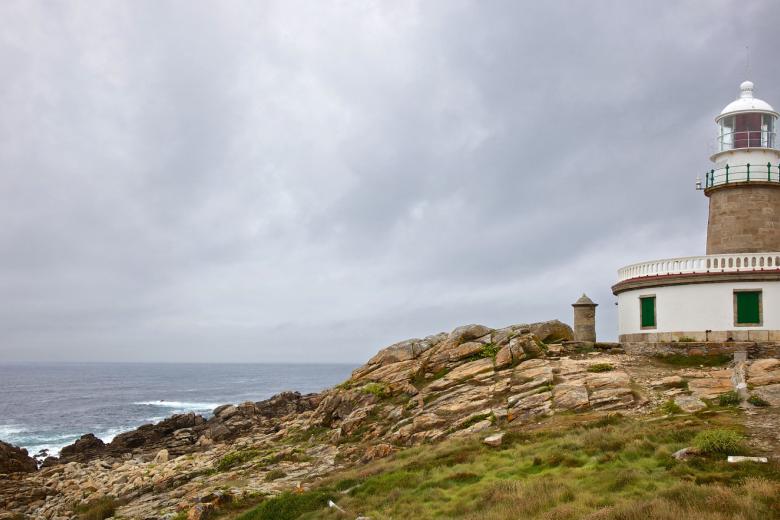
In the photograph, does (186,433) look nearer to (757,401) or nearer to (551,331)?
(551,331)

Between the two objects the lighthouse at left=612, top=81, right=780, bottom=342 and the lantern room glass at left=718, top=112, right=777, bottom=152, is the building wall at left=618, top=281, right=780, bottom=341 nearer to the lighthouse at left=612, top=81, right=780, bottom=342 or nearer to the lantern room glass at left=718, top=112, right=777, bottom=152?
the lighthouse at left=612, top=81, right=780, bottom=342

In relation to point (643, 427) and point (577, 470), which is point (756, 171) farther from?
point (577, 470)

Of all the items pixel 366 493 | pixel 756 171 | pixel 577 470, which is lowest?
pixel 366 493

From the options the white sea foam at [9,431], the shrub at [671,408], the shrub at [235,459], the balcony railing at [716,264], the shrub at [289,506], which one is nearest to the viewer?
the shrub at [289,506]

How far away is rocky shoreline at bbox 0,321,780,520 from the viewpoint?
62.8 feet

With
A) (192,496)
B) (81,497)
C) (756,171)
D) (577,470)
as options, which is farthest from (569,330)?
(81,497)

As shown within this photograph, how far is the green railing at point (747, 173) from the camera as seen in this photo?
2797cm

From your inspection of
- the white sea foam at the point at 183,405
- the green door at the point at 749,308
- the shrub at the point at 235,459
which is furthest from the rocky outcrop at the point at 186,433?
the white sea foam at the point at 183,405

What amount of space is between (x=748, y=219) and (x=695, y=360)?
29.3ft

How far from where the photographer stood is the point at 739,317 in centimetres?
2512

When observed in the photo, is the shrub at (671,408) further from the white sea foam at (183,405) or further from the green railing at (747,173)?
the white sea foam at (183,405)

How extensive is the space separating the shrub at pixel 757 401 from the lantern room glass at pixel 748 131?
671 inches

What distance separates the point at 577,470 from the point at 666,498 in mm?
2900

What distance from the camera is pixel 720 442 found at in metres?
12.3
